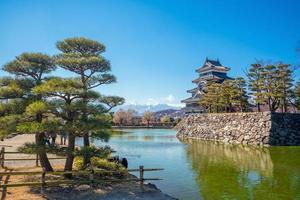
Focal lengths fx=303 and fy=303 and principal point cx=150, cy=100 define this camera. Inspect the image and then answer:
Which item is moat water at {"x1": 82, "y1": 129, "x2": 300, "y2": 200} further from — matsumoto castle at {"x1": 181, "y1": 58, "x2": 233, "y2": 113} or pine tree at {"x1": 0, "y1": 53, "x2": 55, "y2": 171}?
matsumoto castle at {"x1": 181, "y1": 58, "x2": 233, "y2": 113}

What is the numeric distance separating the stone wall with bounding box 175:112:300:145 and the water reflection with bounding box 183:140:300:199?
5583 mm

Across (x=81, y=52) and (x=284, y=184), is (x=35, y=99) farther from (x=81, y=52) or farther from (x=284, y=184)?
(x=284, y=184)

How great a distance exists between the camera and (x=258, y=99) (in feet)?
104

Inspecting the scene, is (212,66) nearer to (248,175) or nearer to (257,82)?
(257,82)

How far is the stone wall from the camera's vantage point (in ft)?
91.1

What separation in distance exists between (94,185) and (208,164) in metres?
9.19

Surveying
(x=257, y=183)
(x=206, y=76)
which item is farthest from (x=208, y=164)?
(x=206, y=76)

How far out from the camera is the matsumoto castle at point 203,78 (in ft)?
184

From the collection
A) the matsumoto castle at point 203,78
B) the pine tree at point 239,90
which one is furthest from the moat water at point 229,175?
the matsumoto castle at point 203,78

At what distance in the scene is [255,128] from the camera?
29.3 meters

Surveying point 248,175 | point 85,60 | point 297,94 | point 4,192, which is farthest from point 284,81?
point 4,192

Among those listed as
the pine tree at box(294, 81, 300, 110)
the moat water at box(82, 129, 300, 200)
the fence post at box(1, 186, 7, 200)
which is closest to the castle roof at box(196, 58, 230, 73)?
the pine tree at box(294, 81, 300, 110)

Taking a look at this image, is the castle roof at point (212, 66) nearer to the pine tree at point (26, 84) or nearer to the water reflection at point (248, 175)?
the water reflection at point (248, 175)

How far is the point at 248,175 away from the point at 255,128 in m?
15.7
